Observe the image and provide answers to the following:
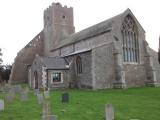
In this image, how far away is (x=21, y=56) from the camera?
44062mm

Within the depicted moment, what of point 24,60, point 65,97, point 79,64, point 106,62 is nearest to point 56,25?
point 24,60

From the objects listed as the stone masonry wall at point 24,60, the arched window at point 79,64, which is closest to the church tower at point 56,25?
the stone masonry wall at point 24,60

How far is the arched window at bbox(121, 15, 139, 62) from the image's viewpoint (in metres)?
30.9

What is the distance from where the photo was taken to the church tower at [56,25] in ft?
150

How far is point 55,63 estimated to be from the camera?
105 ft

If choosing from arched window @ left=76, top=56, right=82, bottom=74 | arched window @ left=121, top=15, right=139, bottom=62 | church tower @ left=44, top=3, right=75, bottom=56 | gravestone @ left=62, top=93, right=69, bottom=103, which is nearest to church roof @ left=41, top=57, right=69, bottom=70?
arched window @ left=76, top=56, right=82, bottom=74

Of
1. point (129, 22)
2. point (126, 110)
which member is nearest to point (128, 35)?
point (129, 22)

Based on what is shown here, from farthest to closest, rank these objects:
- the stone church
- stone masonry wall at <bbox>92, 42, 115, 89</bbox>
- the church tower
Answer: the church tower → the stone church → stone masonry wall at <bbox>92, 42, 115, 89</bbox>

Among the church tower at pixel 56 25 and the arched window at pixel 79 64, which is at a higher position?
the church tower at pixel 56 25

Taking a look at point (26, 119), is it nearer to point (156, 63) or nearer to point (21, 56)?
point (156, 63)

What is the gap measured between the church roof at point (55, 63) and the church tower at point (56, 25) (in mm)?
11963

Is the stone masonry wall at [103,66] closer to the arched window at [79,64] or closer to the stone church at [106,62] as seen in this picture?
the stone church at [106,62]

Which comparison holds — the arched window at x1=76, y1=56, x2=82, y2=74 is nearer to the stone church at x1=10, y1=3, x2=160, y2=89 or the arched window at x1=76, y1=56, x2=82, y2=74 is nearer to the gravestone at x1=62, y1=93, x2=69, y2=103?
the stone church at x1=10, y1=3, x2=160, y2=89

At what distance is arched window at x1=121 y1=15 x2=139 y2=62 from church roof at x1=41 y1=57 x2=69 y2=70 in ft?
25.7
